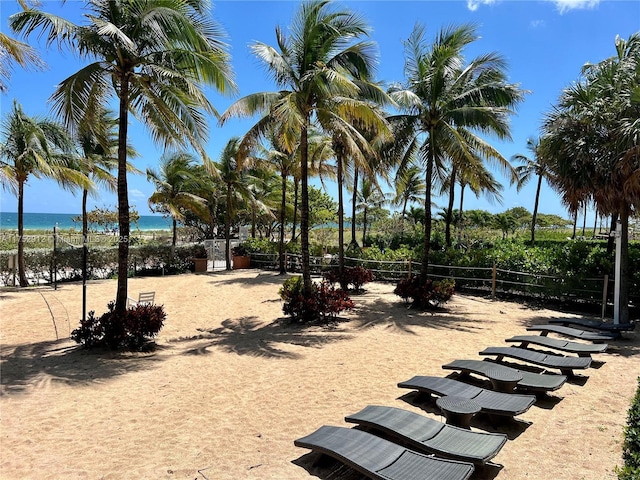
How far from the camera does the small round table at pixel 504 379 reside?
522cm

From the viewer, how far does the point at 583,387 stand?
5.81 meters

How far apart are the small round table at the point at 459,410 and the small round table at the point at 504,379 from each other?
34.4 inches

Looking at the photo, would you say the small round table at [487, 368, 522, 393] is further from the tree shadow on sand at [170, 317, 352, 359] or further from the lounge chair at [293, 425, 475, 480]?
the tree shadow on sand at [170, 317, 352, 359]

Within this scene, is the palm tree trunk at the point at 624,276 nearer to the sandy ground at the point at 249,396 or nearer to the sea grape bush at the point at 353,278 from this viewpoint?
the sandy ground at the point at 249,396

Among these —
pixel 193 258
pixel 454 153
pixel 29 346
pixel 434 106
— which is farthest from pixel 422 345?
pixel 193 258

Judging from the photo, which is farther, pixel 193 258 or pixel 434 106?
pixel 193 258

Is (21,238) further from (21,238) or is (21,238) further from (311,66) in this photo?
(311,66)

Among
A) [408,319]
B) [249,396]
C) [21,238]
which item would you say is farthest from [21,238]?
[408,319]

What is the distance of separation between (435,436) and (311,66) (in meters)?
8.58

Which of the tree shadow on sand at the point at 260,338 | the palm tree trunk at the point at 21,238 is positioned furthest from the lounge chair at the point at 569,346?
the palm tree trunk at the point at 21,238

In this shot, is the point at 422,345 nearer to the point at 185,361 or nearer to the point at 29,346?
the point at 185,361

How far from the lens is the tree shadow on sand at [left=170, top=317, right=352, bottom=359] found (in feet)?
26.2

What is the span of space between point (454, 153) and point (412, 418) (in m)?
7.95

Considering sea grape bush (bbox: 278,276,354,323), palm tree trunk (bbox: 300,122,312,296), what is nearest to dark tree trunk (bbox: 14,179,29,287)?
sea grape bush (bbox: 278,276,354,323)
